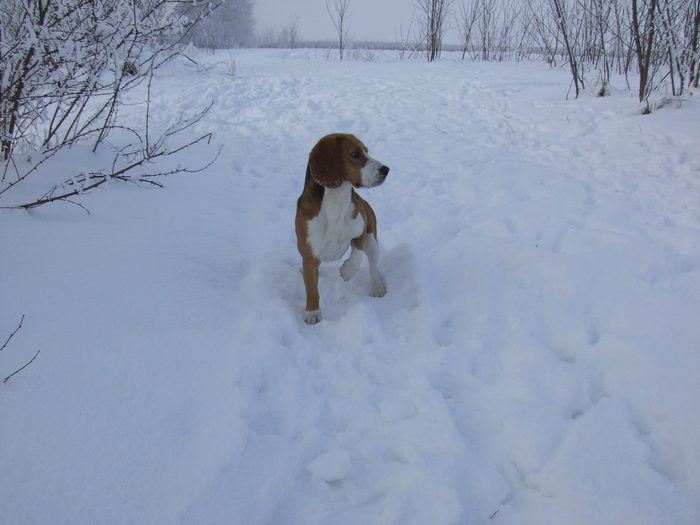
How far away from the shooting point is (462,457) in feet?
6.24

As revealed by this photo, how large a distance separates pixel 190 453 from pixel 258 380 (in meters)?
0.57

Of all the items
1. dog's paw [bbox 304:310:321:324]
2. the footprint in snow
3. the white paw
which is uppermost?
the white paw

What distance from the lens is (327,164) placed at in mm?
2922

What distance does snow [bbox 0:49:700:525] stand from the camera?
5.55 feet

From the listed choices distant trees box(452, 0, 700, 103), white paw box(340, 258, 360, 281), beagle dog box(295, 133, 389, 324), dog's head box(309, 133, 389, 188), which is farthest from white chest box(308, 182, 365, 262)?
distant trees box(452, 0, 700, 103)

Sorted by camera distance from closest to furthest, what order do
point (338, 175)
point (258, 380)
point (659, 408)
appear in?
point (659, 408) < point (258, 380) < point (338, 175)

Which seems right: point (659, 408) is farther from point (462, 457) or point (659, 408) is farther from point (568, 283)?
point (568, 283)

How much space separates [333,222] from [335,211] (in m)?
0.08

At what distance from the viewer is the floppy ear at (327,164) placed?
2.92 m

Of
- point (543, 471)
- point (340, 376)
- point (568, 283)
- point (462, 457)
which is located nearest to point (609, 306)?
Answer: point (568, 283)

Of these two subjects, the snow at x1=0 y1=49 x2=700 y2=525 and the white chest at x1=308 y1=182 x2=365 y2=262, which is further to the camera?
the white chest at x1=308 y1=182 x2=365 y2=262

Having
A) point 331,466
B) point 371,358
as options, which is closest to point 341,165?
point 371,358

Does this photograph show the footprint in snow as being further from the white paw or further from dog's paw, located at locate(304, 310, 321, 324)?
the white paw

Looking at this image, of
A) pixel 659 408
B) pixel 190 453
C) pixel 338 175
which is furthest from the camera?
pixel 338 175
